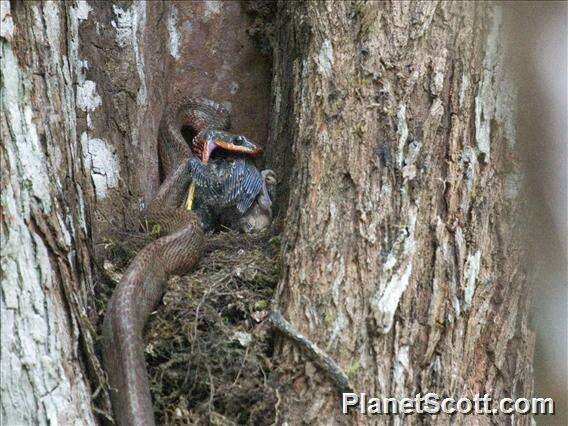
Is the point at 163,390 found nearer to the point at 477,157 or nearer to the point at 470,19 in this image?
the point at 477,157

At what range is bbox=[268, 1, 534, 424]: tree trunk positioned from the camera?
11.5 ft

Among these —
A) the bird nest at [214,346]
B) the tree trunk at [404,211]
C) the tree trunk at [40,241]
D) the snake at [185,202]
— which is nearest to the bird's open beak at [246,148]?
the snake at [185,202]

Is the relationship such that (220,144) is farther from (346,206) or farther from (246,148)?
(346,206)

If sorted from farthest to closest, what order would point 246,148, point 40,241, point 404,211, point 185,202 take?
point 246,148 < point 185,202 < point 404,211 < point 40,241

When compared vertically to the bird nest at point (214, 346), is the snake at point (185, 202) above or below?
above

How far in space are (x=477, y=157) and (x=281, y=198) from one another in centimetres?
123

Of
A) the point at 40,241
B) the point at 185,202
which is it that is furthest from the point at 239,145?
the point at 40,241

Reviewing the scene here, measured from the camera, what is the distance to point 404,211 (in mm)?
3703

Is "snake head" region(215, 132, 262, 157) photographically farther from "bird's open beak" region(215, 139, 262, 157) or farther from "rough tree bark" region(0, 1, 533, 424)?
"rough tree bark" region(0, 1, 533, 424)

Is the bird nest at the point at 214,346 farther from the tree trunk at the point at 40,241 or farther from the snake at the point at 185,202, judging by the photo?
the tree trunk at the point at 40,241

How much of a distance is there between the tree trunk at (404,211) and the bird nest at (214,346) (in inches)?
6.3

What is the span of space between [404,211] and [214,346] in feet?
3.41

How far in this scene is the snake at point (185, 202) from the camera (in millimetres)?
3799

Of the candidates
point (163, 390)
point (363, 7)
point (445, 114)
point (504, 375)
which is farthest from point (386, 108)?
point (163, 390)
